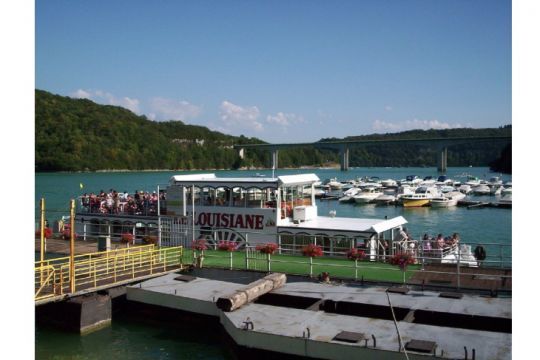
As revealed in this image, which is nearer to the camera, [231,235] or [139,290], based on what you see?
[139,290]

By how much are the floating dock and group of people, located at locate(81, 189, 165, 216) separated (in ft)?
25.0

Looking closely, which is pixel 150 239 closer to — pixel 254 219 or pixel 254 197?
pixel 254 219

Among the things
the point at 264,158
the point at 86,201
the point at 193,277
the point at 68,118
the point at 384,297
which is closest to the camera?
the point at 384,297

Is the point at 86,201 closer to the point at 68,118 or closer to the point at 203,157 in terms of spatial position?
the point at 68,118

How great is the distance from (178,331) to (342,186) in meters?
79.8

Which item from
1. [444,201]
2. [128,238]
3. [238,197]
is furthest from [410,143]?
[128,238]

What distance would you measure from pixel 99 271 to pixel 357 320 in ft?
27.2

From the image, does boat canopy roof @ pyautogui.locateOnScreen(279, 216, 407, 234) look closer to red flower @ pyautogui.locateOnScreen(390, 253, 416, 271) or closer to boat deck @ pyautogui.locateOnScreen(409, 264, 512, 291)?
boat deck @ pyautogui.locateOnScreen(409, 264, 512, 291)

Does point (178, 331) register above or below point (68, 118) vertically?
below

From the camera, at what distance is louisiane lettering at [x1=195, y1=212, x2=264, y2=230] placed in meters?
19.3


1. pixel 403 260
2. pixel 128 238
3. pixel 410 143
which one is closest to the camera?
pixel 403 260

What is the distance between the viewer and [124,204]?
23859 mm

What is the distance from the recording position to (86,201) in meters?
25.2
